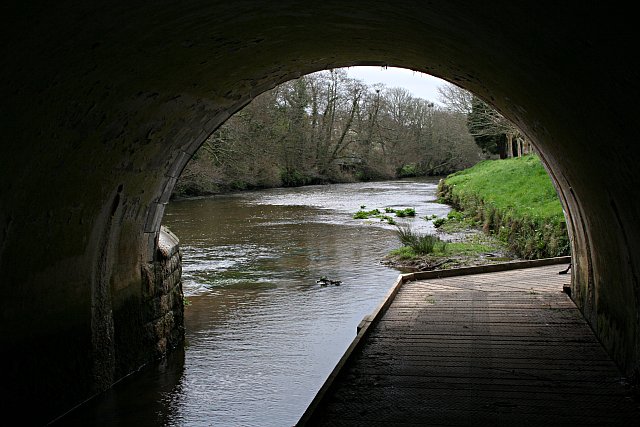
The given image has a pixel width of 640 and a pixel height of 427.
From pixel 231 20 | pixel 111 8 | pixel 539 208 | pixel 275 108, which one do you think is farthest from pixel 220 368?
pixel 275 108

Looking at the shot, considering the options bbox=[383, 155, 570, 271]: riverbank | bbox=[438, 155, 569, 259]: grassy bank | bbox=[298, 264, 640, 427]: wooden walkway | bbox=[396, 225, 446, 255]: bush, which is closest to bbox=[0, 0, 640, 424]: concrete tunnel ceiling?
bbox=[298, 264, 640, 427]: wooden walkway

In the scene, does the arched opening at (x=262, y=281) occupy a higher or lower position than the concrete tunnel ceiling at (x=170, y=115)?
lower

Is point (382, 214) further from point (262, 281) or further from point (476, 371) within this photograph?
point (476, 371)

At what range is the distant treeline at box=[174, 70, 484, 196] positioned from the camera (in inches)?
1494

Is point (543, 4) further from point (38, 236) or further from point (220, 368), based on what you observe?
point (220, 368)

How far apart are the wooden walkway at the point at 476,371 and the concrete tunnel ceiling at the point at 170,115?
350 mm

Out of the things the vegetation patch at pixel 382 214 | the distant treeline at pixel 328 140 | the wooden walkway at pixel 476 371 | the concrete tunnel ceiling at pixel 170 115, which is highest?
the distant treeline at pixel 328 140

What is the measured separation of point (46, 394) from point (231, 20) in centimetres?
336

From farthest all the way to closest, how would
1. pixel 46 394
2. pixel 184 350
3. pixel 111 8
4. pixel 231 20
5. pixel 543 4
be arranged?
1. pixel 184 350
2. pixel 46 394
3. pixel 231 20
4. pixel 111 8
5. pixel 543 4

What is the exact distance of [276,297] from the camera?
490 inches

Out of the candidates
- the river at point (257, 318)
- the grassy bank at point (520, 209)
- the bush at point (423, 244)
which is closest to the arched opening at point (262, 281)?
the river at point (257, 318)

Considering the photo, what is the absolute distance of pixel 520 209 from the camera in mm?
17219

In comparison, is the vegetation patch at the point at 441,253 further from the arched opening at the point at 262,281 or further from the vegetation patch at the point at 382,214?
the vegetation patch at the point at 382,214

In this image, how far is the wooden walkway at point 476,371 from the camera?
4.81 m
